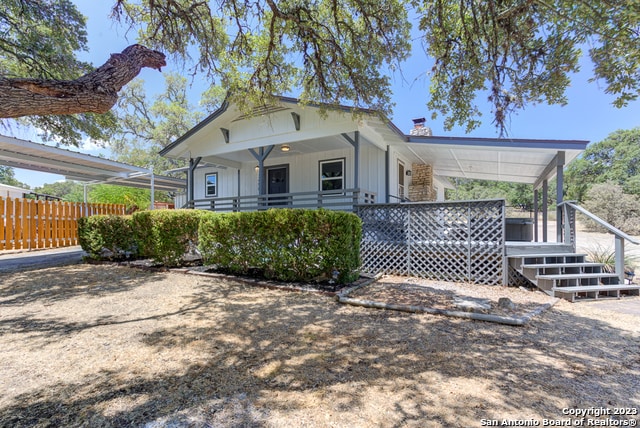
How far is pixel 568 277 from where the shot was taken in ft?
17.3

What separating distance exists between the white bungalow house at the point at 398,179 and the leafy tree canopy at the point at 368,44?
980 mm

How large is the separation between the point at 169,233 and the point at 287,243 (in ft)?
10.8

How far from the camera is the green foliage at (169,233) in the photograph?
7113 millimetres

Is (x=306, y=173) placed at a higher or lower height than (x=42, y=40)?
lower

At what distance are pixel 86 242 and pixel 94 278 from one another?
3249mm

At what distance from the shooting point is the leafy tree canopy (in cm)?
348

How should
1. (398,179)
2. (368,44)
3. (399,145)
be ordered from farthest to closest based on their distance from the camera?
1. (398,179)
2. (399,145)
3. (368,44)

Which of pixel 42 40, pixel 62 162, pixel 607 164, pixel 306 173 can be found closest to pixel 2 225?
pixel 62 162

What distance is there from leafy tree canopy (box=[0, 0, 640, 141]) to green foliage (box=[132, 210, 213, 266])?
322 cm

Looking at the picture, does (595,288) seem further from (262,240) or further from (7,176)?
(7,176)

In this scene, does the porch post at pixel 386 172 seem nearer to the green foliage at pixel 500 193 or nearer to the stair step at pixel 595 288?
the stair step at pixel 595 288

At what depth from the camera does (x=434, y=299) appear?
483 cm

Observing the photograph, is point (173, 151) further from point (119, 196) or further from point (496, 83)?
point (496, 83)

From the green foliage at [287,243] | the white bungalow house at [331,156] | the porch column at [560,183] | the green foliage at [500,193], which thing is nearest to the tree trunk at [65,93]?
the green foliage at [287,243]
